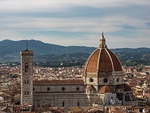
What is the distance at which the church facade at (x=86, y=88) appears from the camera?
198 ft

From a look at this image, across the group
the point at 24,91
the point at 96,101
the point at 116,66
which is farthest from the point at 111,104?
the point at 24,91

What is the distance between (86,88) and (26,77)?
24.2 ft

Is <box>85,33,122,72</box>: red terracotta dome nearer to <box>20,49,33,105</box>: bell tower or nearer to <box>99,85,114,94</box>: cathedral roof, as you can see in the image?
<box>99,85,114,94</box>: cathedral roof

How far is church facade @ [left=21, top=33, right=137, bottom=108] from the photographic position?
6039 centimetres

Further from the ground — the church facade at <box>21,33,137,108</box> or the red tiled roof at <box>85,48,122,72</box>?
the red tiled roof at <box>85,48,122,72</box>

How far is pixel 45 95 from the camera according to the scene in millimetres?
61156

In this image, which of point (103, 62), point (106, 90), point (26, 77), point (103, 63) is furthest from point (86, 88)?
point (26, 77)

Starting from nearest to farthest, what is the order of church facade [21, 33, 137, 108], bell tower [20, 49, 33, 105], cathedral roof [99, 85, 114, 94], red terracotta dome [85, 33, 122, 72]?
cathedral roof [99, 85, 114, 94], church facade [21, 33, 137, 108], bell tower [20, 49, 33, 105], red terracotta dome [85, 33, 122, 72]

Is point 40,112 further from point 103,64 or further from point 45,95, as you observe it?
point 103,64

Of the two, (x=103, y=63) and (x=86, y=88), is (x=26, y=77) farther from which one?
(x=103, y=63)

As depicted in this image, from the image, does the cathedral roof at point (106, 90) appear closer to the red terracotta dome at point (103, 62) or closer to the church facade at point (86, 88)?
the church facade at point (86, 88)

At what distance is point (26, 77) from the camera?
61.3 meters

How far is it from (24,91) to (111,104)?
10.5 m

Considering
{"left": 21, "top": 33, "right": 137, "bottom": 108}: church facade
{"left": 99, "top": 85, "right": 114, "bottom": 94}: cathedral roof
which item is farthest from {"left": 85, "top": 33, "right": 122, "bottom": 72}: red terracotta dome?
{"left": 99, "top": 85, "right": 114, "bottom": 94}: cathedral roof
